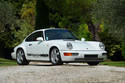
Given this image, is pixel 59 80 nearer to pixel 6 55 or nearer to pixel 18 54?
pixel 18 54

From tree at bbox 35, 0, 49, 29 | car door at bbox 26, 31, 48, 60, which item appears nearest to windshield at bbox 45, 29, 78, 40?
car door at bbox 26, 31, 48, 60

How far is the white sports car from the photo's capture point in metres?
16.1

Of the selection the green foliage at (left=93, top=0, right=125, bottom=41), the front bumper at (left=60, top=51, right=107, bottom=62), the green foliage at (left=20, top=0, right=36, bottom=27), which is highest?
the green foliage at (left=20, top=0, right=36, bottom=27)

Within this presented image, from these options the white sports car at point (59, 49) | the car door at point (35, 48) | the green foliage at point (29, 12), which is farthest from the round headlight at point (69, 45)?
the green foliage at point (29, 12)

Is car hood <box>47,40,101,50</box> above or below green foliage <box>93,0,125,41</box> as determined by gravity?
below

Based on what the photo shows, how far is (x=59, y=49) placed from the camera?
53.0ft

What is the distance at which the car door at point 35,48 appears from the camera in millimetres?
17312

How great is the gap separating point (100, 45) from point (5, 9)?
1150 centimetres

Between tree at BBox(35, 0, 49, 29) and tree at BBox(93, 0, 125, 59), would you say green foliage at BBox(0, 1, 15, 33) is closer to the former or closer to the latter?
tree at BBox(35, 0, 49, 29)

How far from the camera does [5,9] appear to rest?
88.5 feet

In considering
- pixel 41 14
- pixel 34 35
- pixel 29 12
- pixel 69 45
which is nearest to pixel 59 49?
pixel 69 45

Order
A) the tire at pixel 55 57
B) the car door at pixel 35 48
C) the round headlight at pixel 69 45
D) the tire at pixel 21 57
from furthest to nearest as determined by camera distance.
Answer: the tire at pixel 21 57 < the car door at pixel 35 48 < the tire at pixel 55 57 < the round headlight at pixel 69 45

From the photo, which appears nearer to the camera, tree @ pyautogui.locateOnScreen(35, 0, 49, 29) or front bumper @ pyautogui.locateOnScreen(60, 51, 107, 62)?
front bumper @ pyautogui.locateOnScreen(60, 51, 107, 62)

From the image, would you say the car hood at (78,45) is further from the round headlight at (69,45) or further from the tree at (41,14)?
the tree at (41,14)
